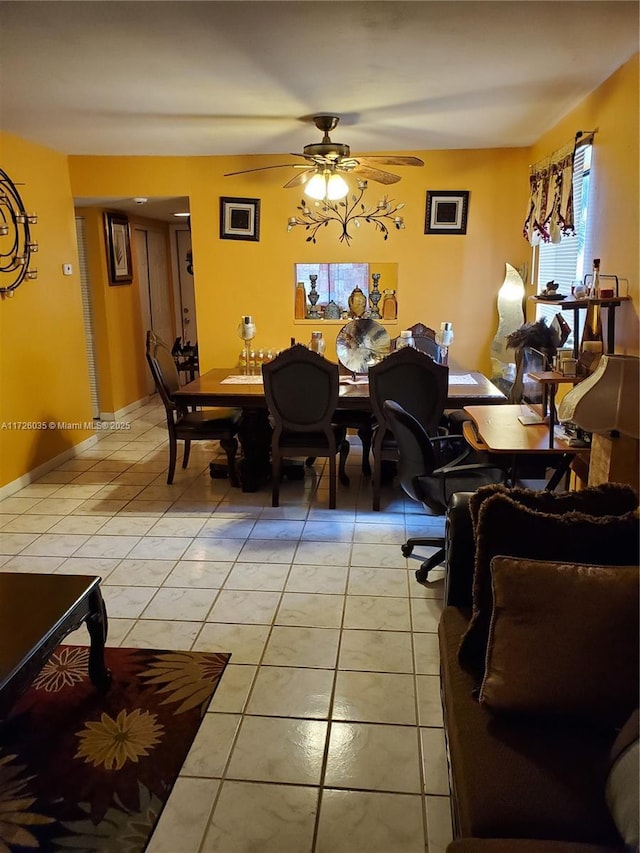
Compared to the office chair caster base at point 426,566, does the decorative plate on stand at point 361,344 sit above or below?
above

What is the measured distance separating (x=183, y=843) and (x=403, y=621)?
127cm

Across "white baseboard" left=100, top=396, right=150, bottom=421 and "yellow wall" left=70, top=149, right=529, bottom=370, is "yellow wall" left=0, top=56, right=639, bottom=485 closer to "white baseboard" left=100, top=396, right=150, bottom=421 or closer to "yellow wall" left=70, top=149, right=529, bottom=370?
"yellow wall" left=70, top=149, right=529, bottom=370

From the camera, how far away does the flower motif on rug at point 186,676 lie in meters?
2.24

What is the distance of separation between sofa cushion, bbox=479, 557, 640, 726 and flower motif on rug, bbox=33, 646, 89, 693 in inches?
64.2

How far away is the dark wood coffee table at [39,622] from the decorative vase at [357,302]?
359cm

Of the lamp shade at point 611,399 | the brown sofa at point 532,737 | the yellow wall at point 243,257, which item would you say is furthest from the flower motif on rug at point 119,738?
the yellow wall at point 243,257

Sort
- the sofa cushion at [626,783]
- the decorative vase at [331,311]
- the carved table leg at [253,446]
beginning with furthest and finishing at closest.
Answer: the decorative vase at [331,311] < the carved table leg at [253,446] < the sofa cushion at [626,783]

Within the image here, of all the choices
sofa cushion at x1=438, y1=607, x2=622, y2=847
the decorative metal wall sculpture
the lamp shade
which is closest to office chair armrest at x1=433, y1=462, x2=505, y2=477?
the lamp shade

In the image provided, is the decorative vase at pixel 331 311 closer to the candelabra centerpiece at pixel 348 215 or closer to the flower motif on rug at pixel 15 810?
the candelabra centerpiece at pixel 348 215

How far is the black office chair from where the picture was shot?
2.88 meters

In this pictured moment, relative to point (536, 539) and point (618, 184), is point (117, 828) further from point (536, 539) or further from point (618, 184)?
point (618, 184)

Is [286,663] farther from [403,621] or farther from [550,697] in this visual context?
[550,697]

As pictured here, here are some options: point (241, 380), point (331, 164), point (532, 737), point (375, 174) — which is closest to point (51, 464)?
point (241, 380)

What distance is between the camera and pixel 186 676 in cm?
236
